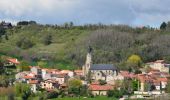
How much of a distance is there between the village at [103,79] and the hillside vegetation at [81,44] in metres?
5.87

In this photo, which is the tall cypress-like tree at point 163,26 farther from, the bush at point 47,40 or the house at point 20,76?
the house at point 20,76

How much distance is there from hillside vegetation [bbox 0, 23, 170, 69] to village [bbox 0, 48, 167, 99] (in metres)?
5.87

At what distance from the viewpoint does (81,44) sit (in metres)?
96.1

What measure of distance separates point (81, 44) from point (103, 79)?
21.9 meters

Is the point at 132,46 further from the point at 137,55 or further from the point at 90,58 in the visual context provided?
the point at 90,58

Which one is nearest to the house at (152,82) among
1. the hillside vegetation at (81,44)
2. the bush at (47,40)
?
the hillside vegetation at (81,44)

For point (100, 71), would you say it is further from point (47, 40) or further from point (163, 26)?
point (163, 26)

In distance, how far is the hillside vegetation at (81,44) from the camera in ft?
292

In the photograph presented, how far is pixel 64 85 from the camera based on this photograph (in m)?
68.2

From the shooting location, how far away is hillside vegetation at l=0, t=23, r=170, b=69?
292 ft

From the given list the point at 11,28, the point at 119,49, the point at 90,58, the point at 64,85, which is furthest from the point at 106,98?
the point at 11,28

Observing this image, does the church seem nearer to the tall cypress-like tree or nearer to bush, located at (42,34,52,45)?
bush, located at (42,34,52,45)

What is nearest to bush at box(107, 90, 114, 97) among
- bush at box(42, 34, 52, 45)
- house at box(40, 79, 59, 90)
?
house at box(40, 79, 59, 90)

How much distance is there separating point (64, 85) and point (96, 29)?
130 feet
